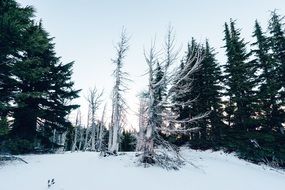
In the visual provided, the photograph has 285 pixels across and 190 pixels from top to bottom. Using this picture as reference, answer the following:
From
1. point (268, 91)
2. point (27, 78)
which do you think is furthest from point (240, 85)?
point (27, 78)

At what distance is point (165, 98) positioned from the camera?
17.0 metres

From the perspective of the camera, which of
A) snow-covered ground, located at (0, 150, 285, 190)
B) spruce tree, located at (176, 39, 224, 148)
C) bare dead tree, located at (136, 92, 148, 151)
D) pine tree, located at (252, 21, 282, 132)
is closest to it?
snow-covered ground, located at (0, 150, 285, 190)

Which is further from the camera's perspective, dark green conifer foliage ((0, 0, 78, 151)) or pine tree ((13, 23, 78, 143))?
pine tree ((13, 23, 78, 143))

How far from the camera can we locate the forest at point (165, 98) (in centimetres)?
1695

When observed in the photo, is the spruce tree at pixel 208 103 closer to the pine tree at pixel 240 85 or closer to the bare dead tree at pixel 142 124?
the pine tree at pixel 240 85

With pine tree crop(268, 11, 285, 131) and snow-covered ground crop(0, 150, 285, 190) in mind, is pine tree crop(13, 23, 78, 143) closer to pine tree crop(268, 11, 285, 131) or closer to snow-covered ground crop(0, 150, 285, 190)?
snow-covered ground crop(0, 150, 285, 190)

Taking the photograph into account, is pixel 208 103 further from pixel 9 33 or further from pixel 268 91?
pixel 9 33

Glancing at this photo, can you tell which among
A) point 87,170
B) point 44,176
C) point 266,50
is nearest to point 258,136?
point 266,50

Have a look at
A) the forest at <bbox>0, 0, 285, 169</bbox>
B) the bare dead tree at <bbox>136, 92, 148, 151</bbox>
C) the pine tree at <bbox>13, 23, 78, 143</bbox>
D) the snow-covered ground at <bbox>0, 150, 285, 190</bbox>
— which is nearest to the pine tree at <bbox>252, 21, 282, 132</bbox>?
the forest at <bbox>0, 0, 285, 169</bbox>

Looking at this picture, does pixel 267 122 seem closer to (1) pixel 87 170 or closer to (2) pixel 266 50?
(2) pixel 266 50

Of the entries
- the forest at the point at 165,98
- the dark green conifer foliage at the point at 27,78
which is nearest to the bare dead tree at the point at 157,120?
the forest at the point at 165,98

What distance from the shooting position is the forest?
17.0 meters

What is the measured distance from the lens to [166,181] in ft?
42.1

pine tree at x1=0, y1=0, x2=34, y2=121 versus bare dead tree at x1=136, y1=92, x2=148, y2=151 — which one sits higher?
pine tree at x1=0, y1=0, x2=34, y2=121
